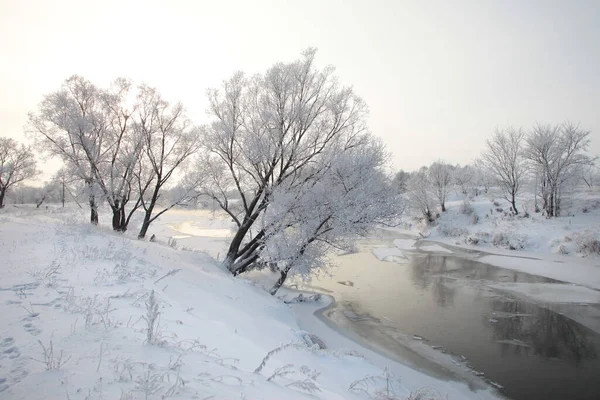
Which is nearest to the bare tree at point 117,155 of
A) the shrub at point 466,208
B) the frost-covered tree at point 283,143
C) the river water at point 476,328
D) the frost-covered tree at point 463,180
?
the frost-covered tree at point 283,143

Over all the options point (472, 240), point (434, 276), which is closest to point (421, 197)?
point (472, 240)

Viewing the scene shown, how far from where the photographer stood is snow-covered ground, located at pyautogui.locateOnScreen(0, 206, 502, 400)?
2721 millimetres

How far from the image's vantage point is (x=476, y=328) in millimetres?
10531

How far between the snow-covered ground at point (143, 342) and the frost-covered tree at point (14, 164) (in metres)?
37.1

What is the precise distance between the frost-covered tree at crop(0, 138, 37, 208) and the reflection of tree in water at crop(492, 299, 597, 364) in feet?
157

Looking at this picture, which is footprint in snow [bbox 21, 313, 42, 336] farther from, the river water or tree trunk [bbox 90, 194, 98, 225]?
tree trunk [bbox 90, 194, 98, 225]

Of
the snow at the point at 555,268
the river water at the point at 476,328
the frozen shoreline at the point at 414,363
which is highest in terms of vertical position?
the snow at the point at 555,268

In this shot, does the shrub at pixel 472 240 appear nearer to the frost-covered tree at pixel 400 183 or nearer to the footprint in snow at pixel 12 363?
the frost-covered tree at pixel 400 183

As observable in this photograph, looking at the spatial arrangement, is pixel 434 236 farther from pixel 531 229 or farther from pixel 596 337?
pixel 596 337

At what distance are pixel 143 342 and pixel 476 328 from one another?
1118 cm

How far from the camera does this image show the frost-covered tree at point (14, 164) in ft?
115

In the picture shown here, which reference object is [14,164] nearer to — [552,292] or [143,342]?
[143,342]

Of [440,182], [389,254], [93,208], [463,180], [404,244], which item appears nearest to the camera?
[93,208]

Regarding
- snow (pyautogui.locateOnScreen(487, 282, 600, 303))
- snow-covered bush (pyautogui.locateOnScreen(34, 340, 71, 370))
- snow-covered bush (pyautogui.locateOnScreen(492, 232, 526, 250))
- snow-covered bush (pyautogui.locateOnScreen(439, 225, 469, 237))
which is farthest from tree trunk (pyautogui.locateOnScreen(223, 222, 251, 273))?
snow-covered bush (pyautogui.locateOnScreen(439, 225, 469, 237))
